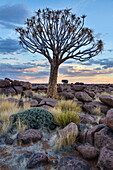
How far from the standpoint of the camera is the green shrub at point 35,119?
5.63 meters

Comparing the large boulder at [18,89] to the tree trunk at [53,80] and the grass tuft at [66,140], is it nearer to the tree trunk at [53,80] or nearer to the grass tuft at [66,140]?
the tree trunk at [53,80]

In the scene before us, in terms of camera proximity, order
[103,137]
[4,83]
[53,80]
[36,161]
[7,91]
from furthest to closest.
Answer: [4,83]
[7,91]
[53,80]
[103,137]
[36,161]

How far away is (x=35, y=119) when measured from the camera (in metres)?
5.80

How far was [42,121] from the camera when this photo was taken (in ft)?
18.9

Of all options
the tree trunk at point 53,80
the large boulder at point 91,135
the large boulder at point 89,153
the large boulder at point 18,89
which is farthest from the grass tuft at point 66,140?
the large boulder at point 18,89

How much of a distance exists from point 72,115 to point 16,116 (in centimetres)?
216

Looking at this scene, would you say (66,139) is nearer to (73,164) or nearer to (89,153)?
(89,153)

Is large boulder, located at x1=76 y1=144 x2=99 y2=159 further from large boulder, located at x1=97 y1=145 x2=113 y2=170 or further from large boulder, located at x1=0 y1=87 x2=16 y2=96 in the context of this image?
large boulder, located at x1=0 y1=87 x2=16 y2=96

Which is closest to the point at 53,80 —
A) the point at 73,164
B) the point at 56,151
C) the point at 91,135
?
the point at 91,135

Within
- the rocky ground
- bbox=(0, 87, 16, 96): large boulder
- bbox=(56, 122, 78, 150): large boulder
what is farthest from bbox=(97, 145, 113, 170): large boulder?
bbox=(0, 87, 16, 96): large boulder

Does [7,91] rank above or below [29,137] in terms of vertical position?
above

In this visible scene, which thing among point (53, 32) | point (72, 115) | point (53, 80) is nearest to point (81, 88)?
point (53, 80)

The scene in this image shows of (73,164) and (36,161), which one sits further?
(36,161)

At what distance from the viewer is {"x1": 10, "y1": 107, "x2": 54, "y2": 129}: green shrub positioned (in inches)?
222
